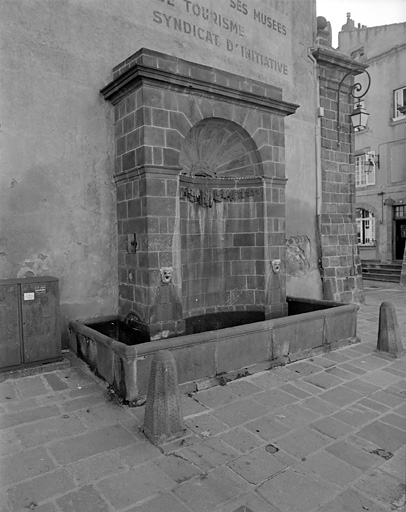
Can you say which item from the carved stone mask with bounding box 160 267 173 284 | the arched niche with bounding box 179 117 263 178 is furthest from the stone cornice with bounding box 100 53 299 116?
the carved stone mask with bounding box 160 267 173 284

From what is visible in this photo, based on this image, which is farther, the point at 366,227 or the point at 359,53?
the point at 366,227

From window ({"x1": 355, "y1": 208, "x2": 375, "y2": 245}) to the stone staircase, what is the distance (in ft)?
10.3

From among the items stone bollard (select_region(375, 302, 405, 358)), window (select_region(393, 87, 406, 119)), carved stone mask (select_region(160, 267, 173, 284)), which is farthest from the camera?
window (select_region(393, 87, 406, 119))

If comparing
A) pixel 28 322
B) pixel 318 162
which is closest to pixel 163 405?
pixel 28 322

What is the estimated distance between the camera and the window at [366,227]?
18700 millimetres

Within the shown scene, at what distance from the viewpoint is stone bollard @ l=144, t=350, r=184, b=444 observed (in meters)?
3.04

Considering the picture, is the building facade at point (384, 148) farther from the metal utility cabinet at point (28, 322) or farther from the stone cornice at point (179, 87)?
the metal utility cabinet at point (28, 322)

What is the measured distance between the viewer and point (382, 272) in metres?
15.3

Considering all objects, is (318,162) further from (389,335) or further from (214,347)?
(214,347)

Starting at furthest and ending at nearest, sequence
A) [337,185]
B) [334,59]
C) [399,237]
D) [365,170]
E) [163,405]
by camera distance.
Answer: [365,170], [399,237], [337,185], [334,59], [163,405]

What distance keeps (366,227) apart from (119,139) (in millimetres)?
16452

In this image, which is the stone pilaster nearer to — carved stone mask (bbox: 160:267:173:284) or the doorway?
carved stone mask (bbox: 160:267:173:284)

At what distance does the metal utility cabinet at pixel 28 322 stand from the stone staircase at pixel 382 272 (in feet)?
42.9

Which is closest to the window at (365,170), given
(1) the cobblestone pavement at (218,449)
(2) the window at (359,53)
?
(2) the window at (359,53)
